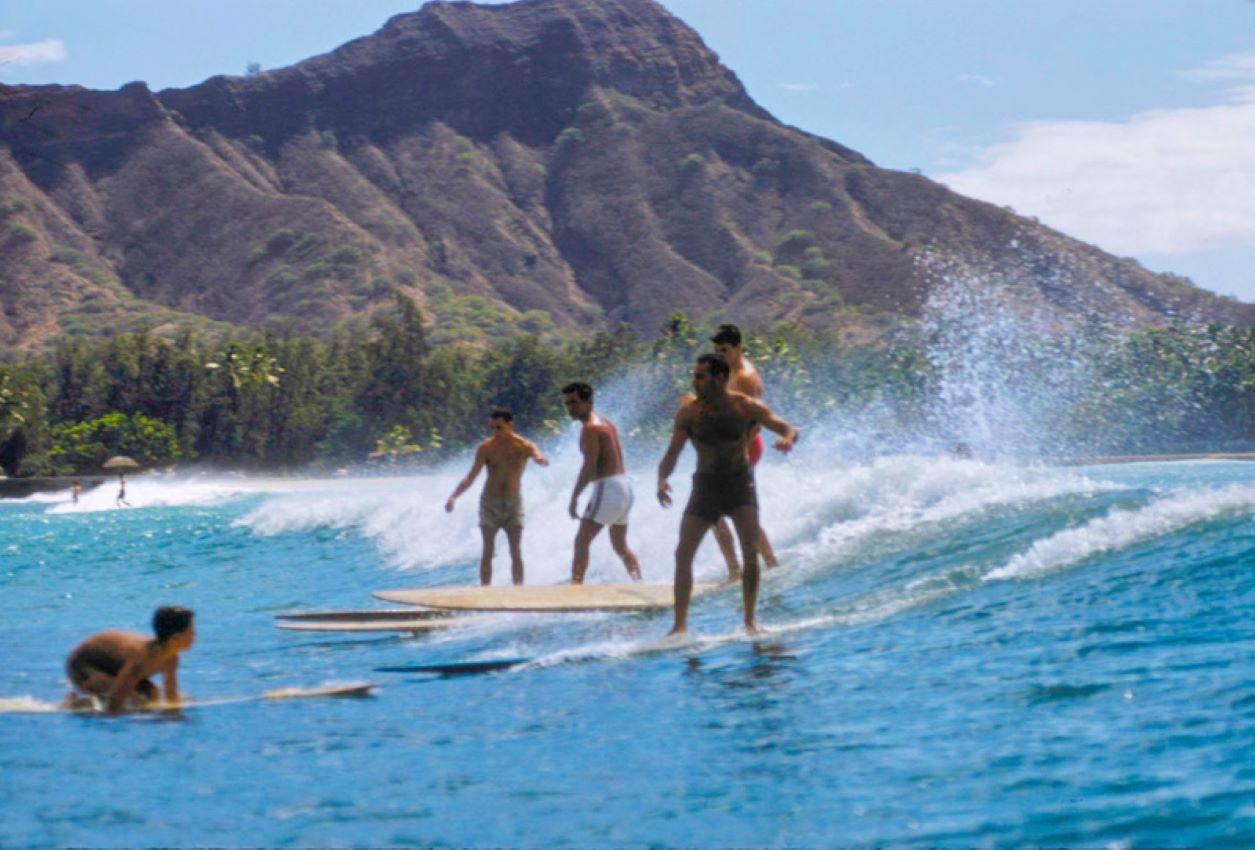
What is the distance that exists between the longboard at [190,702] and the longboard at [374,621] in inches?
92.7

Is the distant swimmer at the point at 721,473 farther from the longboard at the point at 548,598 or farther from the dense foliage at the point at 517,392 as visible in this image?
the dense foliage at the point at 517,392

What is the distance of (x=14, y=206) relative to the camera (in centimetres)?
12019

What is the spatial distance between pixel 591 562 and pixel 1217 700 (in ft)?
28.8

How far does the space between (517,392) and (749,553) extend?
69322 mm

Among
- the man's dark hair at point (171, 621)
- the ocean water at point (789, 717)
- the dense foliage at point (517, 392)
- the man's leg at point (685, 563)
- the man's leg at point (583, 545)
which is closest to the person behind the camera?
the ocean water at point (789, 717)

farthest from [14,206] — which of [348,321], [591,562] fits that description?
[591,562]

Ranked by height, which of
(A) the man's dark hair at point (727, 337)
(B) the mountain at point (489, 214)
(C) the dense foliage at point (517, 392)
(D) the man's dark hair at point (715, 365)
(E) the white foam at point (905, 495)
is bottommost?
(E) the white foam at point (905, 495)

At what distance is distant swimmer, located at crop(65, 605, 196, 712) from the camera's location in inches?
268

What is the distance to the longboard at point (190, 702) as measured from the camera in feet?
22.3

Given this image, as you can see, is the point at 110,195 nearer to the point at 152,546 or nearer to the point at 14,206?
the point at 14,206

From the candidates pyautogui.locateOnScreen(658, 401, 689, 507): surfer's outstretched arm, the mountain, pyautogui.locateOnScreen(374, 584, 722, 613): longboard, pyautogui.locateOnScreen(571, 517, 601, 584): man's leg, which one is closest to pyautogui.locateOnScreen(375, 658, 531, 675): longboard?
pyautogui.locateOnScreen(658, 401, 689, 507): surfer's outstretched arm

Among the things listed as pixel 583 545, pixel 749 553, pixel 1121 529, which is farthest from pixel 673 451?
pixel 1121 529

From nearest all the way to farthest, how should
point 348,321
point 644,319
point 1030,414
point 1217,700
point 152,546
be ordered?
point 1217,700 < point 152,546 < point 1030,414 < point 348,321 < point 644,319

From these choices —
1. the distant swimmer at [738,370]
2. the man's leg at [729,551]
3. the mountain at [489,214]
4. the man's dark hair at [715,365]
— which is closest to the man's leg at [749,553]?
the man's dark hair at [715,365]
